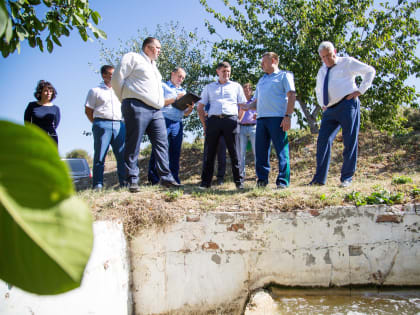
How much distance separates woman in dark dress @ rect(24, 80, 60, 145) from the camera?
384cm

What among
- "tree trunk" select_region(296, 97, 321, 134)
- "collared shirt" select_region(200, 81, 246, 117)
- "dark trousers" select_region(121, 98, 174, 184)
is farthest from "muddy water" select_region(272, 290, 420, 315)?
"tree trunk" select_region(296, 97, 321, 134)

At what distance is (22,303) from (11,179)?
A: 2.23 m

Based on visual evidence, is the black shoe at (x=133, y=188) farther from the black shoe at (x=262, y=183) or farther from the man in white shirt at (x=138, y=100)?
the black shoe at (x=262, y=183)

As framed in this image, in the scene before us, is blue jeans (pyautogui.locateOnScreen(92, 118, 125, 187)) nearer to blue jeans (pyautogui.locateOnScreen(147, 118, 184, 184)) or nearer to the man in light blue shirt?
blue jeans (pyautogui.locateOnScreen(147, 118, 184, 184))

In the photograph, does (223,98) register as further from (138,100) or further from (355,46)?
(355,46)

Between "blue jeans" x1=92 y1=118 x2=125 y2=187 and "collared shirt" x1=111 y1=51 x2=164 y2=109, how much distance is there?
68 centimetres

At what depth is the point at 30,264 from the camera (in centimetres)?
19

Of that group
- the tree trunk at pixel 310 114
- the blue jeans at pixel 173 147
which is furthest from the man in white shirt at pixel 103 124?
the tree trunk at pixel 310 114

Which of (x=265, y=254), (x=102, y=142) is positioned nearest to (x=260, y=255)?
(x=265, y=254)

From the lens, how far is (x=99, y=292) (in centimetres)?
253

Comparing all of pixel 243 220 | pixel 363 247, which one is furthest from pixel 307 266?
pixel 243 220

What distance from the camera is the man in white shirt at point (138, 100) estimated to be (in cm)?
364

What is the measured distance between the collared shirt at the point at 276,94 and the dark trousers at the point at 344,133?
57cm

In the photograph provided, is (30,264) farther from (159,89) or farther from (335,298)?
(159,89)
